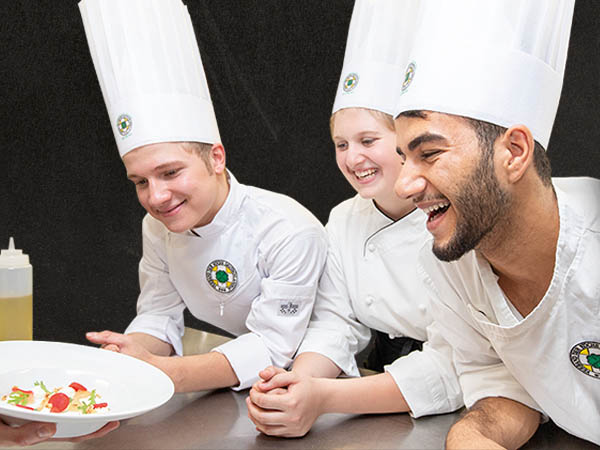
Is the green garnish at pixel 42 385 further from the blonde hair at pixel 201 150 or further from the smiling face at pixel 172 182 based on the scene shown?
Result: the blonde hair at pixel 201 150

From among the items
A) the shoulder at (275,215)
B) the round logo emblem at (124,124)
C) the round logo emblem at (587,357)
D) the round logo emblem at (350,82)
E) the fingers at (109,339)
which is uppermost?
the round logo emblem at (350,82)

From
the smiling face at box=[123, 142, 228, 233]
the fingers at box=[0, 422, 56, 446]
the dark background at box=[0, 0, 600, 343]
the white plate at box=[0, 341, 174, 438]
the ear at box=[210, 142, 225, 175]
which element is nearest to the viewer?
the fingers at box=[0, 422, 56, 446]

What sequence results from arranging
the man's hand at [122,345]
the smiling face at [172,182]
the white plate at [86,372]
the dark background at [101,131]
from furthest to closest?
the dark background at [101,131], the smiling face at [172,182], the man's hand at [122,345], the white plate at [86,372]

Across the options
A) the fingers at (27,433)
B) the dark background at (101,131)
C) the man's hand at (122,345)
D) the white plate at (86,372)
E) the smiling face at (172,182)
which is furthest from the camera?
the dark background at (101,131)

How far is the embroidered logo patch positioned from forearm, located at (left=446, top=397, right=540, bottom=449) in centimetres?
41

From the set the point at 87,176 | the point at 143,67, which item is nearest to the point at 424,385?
the point at 143,67

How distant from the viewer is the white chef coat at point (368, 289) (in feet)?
4.45

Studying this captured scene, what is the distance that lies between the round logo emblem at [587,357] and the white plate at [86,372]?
0.58 m

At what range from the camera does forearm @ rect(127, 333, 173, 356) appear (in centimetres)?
144

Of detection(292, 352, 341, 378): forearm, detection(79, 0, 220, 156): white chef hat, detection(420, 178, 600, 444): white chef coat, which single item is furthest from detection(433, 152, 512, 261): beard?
detection(79, 0, 220, 156): white chef hat

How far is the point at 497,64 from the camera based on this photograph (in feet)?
Answer: 3.19

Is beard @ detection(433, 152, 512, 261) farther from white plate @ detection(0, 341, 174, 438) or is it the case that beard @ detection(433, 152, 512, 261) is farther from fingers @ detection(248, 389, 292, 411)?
white plate @ detection(0, 341, 174, 438)

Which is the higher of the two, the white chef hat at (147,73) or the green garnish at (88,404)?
the white chef hat at (147,73)

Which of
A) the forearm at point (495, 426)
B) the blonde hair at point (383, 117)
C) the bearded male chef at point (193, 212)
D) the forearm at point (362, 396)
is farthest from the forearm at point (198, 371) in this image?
the blonde hair at point (383, 117)
